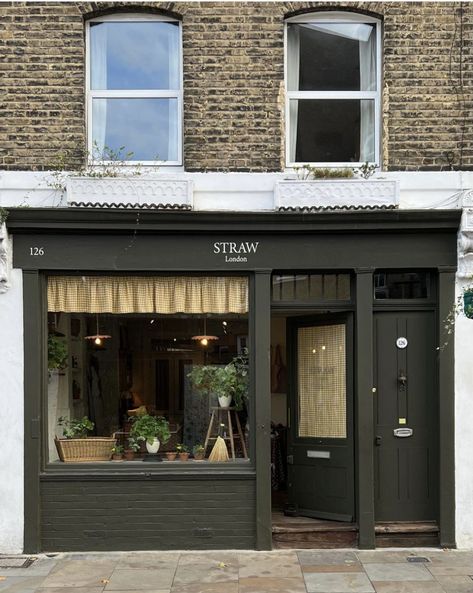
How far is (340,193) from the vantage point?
709 centimetres

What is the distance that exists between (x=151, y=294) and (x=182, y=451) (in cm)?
181

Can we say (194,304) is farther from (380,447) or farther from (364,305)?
(380,447)

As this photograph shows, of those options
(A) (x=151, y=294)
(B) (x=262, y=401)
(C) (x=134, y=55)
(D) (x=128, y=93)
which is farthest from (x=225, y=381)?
(C) (x=134, y=55)

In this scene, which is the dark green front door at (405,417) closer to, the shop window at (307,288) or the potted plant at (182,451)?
the shop window at (307,288)

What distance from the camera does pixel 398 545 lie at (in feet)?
23.7

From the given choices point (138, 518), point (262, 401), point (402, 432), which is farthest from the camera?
point (402, 432)

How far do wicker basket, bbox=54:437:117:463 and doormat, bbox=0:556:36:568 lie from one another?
1.09 metres

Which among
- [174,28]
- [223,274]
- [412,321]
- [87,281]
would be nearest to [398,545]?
[412,321]

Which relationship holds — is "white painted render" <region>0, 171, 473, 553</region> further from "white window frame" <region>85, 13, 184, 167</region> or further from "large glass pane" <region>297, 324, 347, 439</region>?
"large glass pane" <region>297, 324, 347, 439</region>

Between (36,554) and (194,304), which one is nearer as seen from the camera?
(36,554)

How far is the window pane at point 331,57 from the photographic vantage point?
7508 mm

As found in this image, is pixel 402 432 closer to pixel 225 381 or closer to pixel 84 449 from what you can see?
pixel 225 381

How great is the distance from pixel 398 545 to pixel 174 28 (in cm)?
625

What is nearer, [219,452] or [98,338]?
[219,452]
